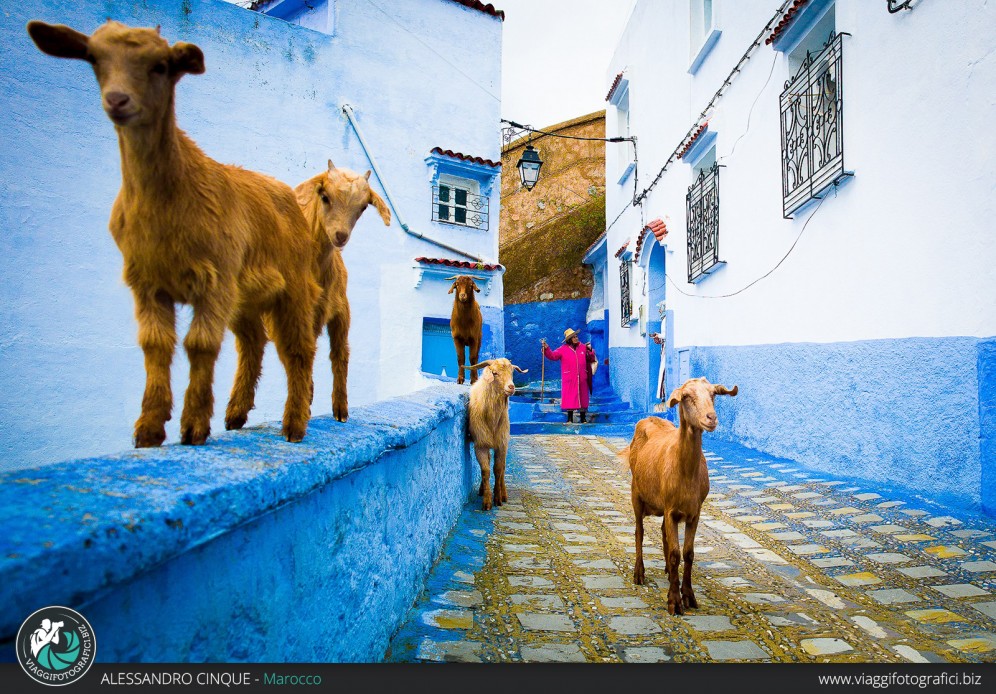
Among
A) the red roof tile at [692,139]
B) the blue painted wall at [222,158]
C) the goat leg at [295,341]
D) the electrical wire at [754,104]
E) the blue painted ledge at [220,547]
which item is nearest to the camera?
the blue painted ledge at [220,547]

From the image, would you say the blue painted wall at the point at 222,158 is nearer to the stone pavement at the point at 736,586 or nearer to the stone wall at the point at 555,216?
the stone pavement at the point at 736,586

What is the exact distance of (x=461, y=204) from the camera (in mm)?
12352

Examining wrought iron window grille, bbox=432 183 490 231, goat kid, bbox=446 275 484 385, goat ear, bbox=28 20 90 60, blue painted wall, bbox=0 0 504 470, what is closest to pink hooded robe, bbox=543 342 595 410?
blue painted wall, bbox=0 0 504 470

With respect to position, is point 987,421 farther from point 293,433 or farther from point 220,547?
point 220,547

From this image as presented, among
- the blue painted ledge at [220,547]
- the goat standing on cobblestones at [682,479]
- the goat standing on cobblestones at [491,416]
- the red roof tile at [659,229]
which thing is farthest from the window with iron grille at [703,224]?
the blue painted ledge at [220,547]

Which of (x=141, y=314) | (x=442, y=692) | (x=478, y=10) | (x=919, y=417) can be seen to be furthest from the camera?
(x=478, y=10)

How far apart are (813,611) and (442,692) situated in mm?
2248

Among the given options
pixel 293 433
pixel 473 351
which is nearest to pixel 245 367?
pixel 293 433

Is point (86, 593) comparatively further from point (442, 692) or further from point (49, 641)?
point (442, 692)

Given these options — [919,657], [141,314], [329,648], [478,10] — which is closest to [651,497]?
[919,657]

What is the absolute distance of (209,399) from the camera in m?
1.90

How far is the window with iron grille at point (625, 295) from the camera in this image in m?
13.9

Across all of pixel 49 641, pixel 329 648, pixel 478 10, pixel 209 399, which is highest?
pixel 478 10

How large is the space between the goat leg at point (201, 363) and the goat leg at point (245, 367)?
60 centimetres
